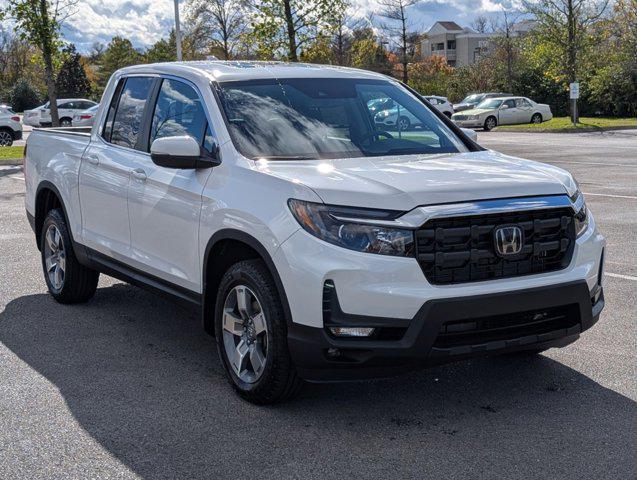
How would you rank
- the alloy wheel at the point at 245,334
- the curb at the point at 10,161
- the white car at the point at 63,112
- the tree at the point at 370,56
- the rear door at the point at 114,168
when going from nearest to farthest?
the alloy wheel at the point at 245,334
the rear door at the point at 114,168
the curb at the point at 10,161
the white car at the point at 63,112
the tree at the point at 370,56

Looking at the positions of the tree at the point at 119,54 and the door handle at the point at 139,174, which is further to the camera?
the tree at the point at 119,54

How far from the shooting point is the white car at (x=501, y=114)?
3878 cm

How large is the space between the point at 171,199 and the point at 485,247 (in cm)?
201

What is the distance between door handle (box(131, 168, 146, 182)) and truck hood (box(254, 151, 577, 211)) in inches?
44.1

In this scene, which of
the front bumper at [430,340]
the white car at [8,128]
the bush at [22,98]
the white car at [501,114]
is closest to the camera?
the front bumper at [430,340]

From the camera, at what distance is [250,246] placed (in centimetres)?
471

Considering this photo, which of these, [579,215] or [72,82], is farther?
[72,82]

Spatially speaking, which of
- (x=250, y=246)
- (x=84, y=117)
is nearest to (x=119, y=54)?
(x=84, y=117)

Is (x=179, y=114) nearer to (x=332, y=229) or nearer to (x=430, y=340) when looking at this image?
(x=332, y=229)

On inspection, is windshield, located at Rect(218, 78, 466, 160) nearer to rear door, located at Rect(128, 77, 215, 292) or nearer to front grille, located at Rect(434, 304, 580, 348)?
rear door, located at Rect(128, 77, 215, 292)

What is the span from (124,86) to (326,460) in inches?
143

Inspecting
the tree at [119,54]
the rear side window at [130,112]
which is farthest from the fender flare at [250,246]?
the tree at [119,54]

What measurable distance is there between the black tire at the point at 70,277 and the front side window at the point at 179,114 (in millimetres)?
1550

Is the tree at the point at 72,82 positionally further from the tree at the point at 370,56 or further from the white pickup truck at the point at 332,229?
the white pickup truck at the point at 332,229
